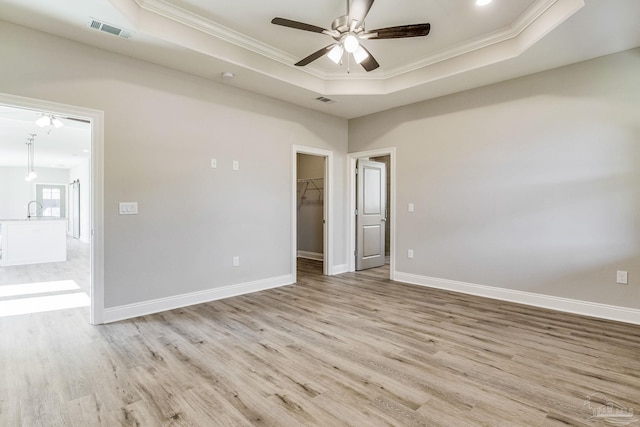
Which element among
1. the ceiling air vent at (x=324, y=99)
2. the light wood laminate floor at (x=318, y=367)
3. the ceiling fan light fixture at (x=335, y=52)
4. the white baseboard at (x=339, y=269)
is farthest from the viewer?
the white baseboard at (x=339, y=269)

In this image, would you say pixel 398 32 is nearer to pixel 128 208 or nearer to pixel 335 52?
pixel 335 52

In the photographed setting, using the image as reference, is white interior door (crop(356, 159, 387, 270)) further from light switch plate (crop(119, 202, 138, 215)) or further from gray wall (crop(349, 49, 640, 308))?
light switch plate (crop(119, 202, 138, 215))

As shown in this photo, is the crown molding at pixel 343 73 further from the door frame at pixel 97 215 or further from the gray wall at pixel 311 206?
the gray wall at pixel 311 206

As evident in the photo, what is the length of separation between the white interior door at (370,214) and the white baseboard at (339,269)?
22 centimetres

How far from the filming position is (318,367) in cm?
237

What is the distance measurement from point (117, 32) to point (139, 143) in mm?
1062

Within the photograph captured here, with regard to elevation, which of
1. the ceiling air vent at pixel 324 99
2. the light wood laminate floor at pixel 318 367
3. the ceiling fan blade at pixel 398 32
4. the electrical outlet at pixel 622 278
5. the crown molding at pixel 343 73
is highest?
the crown molding at pixel 343 73

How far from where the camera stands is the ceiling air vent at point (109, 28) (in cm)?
277

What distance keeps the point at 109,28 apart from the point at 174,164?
4.62 ft

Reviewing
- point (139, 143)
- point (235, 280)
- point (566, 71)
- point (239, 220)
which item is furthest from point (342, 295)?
point (566, 71)

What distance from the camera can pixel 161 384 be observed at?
214 centimetres

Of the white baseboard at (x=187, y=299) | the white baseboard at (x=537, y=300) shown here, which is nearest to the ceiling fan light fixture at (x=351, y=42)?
the white baseboard at (x=187, y=299)

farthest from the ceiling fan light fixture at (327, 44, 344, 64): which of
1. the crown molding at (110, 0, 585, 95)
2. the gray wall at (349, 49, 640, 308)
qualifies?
the gray wall at (349, 49, 640, 308)

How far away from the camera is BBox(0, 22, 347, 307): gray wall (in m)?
3.07
